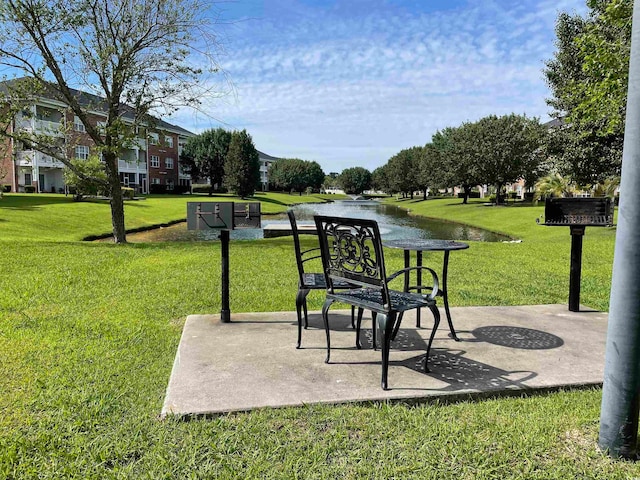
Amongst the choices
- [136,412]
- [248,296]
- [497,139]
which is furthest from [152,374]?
[497,139]

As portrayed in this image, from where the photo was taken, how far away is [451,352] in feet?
12.6

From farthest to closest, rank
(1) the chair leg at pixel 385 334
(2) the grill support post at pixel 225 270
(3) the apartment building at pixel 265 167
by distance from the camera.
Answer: (3) the apartment building at pixel 265 167
(2) the grill support post at pixel 225 270
(1) the chair leg at pixel 385 334

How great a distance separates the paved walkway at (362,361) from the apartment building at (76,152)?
395 inches

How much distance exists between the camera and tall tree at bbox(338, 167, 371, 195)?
130250mm

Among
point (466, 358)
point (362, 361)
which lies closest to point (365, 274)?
point (362, 361)

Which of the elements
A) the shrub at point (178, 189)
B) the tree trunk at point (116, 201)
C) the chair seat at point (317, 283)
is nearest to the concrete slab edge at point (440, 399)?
the chair seat at point (317, 283)

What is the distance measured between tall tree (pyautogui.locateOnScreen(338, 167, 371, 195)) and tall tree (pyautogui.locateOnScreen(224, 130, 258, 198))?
75.1 meters

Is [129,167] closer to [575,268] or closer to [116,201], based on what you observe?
[116,201]

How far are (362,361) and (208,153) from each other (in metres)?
62.6

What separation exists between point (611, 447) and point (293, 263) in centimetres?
747

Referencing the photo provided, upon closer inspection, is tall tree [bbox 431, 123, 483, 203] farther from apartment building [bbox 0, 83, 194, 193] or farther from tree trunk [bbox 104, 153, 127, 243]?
tree trunk [bbox 104, 153, 127, 243]

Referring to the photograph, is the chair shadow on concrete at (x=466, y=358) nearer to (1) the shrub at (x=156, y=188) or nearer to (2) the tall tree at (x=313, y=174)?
(1) the shrub at (x=156, y=188)

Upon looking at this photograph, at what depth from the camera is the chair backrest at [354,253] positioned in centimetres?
305

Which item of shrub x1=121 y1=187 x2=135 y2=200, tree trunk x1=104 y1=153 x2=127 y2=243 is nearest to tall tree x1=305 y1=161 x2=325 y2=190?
shrub x1=121 y1=187 x2=135 y2=200
